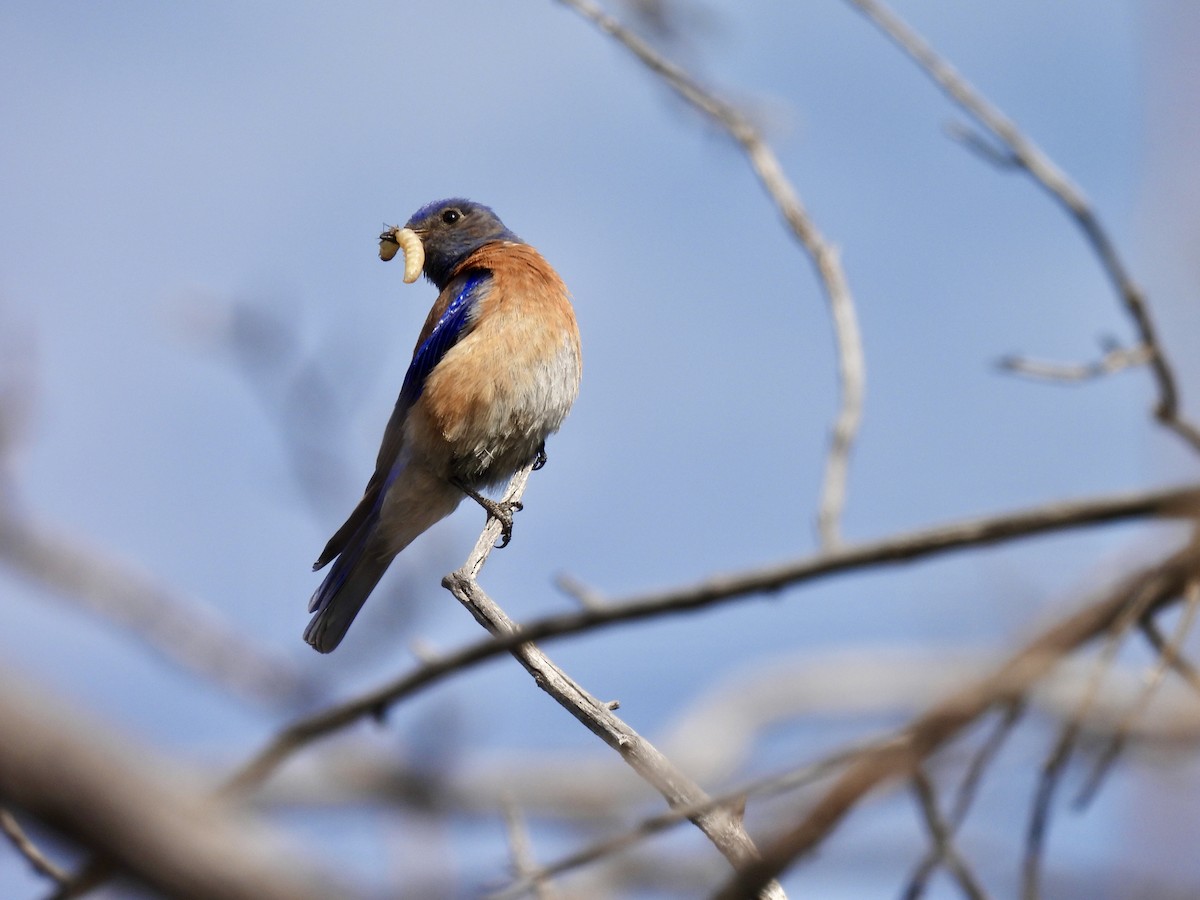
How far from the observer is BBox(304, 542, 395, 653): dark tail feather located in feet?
20.5

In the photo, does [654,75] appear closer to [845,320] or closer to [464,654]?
[845,320]

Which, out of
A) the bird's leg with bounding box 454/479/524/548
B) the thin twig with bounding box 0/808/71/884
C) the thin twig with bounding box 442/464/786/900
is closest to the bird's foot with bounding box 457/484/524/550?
the bird's leg with bounding box 454/479/524/548

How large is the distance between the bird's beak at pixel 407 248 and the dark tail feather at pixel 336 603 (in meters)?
1.77

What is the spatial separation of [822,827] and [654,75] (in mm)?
4375

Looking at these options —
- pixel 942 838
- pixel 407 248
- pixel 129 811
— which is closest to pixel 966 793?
pixel 942 838

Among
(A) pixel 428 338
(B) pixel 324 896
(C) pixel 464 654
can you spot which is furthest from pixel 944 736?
(A) pixel 428 338

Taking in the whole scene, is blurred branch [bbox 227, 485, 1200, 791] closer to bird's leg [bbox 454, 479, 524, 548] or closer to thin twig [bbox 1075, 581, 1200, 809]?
thin twig [bbox 1075, 581, 1200, 809]

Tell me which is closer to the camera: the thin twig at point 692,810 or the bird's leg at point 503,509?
the thin twig at point 692,810

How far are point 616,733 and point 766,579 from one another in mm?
2150

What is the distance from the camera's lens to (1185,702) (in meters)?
3.35

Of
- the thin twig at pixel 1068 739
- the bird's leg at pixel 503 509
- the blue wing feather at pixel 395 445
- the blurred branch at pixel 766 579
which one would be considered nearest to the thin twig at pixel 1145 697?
the thin twig at pixel 1068 739

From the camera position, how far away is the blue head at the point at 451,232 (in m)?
7.68

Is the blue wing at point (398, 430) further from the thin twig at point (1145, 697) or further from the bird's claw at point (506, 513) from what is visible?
the thin twig at point (1145, 697)

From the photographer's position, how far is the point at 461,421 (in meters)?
6.32
